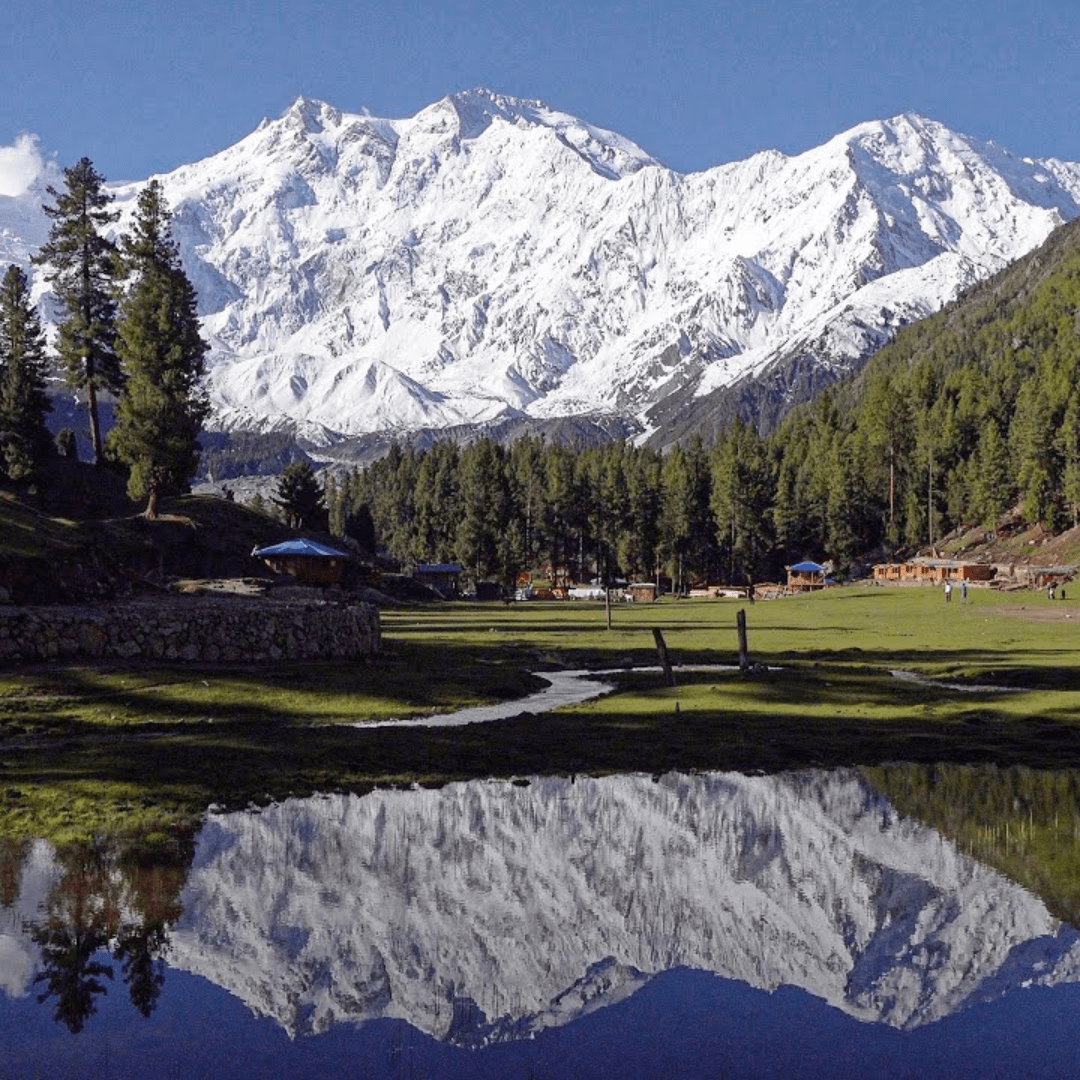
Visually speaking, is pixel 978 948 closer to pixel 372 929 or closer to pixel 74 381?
pixel 372 929

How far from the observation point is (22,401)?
271ft

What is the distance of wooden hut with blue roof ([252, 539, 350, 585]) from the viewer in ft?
276

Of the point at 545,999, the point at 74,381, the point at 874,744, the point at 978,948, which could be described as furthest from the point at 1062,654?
the point at 74,381

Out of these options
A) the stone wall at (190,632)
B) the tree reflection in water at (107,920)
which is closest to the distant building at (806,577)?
the stone wall at (190,632)

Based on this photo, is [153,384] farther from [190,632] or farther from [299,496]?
[299,496]

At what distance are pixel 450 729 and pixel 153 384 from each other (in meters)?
55.8

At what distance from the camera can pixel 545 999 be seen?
48.6 feet

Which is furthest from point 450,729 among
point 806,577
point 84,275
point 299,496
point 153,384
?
point 806,577

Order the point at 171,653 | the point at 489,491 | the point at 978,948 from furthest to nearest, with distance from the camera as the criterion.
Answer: the point at 489,491 < the point at 171,653 < the point at 978,948

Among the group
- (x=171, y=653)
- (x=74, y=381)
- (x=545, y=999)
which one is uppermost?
(x=74, y=381)

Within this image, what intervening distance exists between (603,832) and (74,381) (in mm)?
80413

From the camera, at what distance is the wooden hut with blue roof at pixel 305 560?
84.1m

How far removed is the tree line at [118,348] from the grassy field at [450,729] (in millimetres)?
32592

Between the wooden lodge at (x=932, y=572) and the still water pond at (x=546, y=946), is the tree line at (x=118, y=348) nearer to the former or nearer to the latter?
the still water pond at (x=546, y=946)
